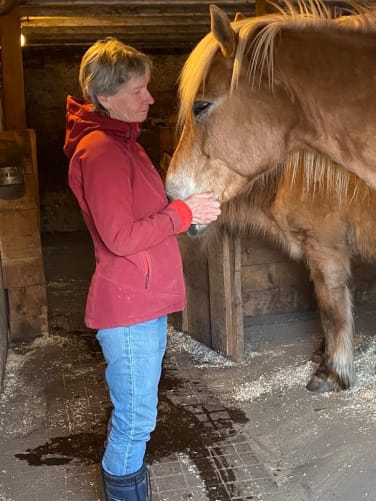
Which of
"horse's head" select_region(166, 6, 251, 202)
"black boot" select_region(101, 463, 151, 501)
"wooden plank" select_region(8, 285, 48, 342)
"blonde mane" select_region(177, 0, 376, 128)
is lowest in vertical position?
"wooden plank" select_region(8, 285, 48, 342)

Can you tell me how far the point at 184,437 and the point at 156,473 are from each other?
1.09 feet

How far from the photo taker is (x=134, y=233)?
1.74 meters

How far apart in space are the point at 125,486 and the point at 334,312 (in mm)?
1782

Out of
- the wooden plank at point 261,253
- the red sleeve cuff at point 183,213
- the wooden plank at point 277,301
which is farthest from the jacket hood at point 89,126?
the wooden plank at point 277,301

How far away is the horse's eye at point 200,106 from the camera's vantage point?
6.89ft

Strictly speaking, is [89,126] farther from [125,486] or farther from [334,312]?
[334,312]

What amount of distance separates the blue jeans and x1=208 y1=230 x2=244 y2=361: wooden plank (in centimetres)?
185

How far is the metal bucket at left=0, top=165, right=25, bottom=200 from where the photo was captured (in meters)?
3.88

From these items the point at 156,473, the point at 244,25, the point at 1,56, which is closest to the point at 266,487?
the point at 156,473

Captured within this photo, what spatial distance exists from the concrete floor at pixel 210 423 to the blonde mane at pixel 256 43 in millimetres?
1443

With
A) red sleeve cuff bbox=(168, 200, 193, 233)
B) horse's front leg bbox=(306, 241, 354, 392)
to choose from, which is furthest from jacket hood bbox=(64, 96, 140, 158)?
horse's front leg bbox=(306, 241, 354, 392)

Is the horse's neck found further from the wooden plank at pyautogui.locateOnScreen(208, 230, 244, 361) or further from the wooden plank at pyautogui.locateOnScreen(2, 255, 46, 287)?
the wooden plank at pyautogui.locateOnScreen(2, 255, 46, 287)

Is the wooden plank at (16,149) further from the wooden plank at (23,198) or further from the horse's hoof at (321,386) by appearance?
the horse's hoof at (321,386)

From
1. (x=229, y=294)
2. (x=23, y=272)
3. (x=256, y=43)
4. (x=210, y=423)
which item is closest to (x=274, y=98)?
(x=256, y=43)
